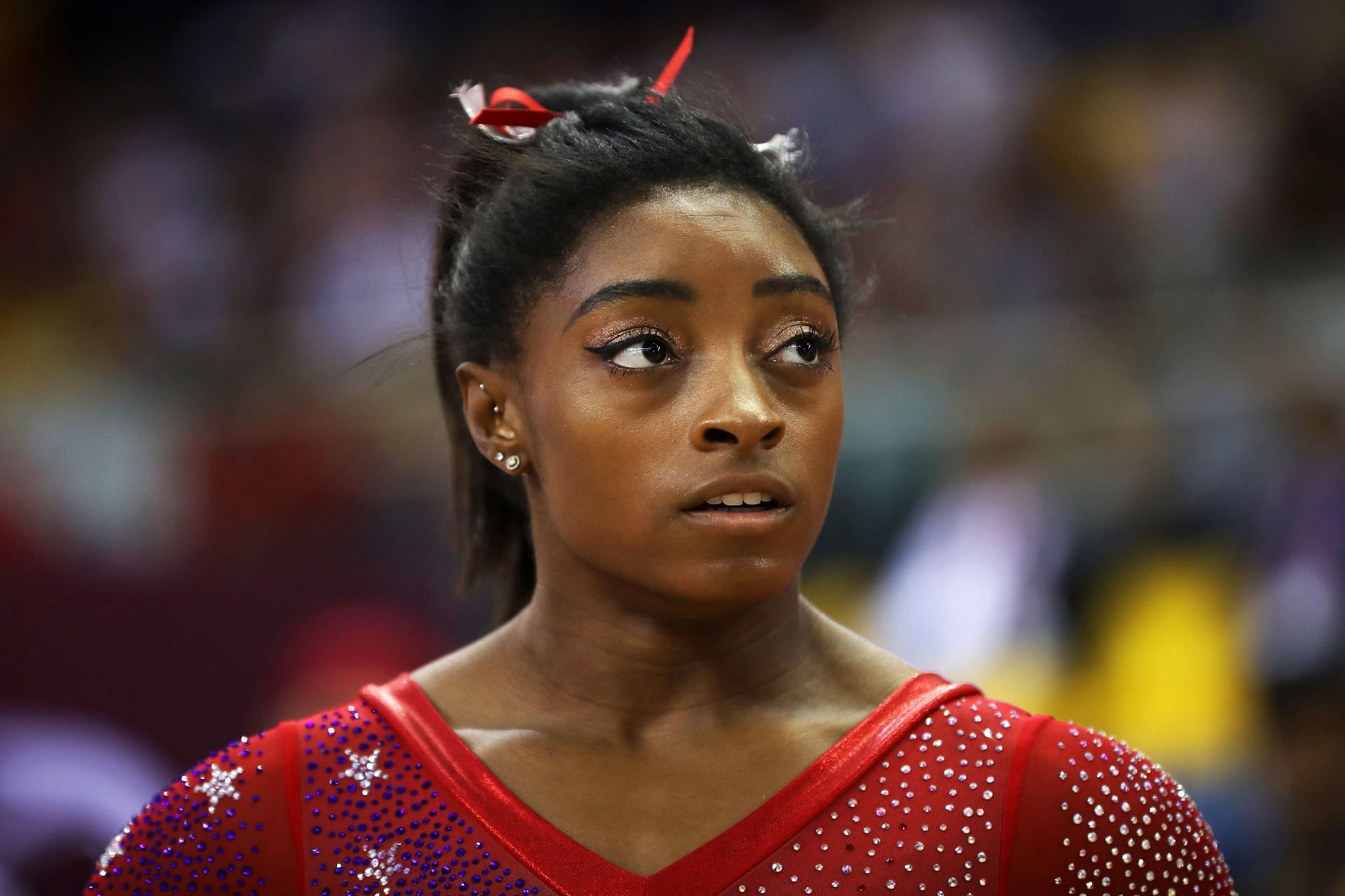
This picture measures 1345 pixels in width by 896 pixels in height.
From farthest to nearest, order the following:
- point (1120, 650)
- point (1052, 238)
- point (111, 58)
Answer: point (111, 58) → point (1052, 238) → point (1120, 650)

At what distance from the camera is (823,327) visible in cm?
191

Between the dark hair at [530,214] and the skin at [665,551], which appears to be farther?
the dark hair at [530,214]

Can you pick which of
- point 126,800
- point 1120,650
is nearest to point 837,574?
point 1120,650

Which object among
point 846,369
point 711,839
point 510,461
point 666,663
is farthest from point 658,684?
point 846,369

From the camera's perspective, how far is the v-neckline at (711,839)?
1.78 m

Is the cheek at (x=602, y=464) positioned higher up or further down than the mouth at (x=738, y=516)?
higher up

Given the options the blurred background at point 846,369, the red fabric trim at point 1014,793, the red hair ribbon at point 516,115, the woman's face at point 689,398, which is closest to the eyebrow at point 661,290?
the woman's face at point 689,398

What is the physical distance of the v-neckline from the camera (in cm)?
178

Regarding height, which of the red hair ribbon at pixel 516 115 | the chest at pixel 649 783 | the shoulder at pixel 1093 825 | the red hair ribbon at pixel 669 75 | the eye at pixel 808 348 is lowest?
the shoulder at pixel 1093 825

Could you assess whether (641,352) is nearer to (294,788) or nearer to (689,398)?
(689,398)

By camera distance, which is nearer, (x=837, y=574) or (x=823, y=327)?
(x=823, y=327)

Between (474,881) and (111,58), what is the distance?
7.06 m

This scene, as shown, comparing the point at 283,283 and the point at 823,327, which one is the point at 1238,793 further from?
the point at 283,283

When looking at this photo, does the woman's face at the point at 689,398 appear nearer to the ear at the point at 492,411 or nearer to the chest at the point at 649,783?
the ear at the point at 492,411
